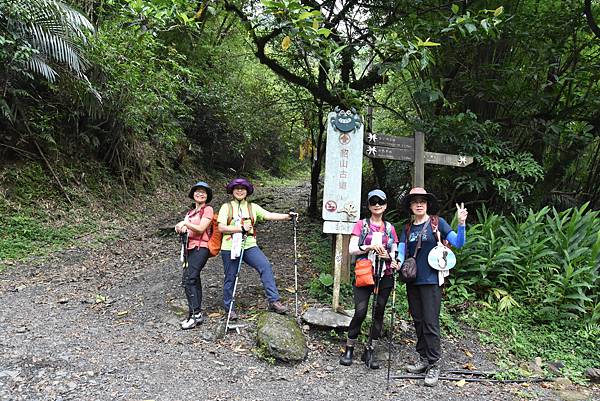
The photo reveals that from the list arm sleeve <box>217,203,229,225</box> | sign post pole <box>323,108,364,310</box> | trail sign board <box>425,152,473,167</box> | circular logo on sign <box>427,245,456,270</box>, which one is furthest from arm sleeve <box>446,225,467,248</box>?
arm sleeve <box>217,203,229,225</box>

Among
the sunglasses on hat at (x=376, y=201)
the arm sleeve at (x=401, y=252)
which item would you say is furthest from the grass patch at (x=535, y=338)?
the sunglasses on hat at (x=376, y=201)

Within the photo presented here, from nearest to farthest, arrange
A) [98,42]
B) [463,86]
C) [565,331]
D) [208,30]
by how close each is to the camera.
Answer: [565,331], [463,86], [98,42], [208,30]

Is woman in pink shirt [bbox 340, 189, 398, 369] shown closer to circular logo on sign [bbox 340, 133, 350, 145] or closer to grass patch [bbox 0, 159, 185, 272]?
circular logo on sign [bbox 340, 133, 350, 145]

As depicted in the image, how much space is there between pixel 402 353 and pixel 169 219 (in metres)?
7.65

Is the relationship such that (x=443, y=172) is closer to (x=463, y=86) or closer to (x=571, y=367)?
(x=463, y=86)

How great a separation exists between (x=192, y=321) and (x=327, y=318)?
1.53 m

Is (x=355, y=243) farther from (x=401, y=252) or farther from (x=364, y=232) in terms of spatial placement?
(x=401, y=252)

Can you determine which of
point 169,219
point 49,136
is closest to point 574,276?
point 169,219

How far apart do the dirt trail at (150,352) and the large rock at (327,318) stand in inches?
4.8

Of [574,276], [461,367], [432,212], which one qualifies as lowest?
[461,367]

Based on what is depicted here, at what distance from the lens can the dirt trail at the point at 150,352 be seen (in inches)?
142

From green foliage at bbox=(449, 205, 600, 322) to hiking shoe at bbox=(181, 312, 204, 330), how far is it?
3241mm

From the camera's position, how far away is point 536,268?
546cm

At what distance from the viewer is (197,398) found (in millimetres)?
A: 3486
